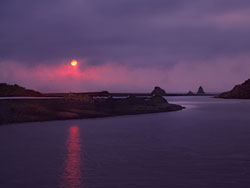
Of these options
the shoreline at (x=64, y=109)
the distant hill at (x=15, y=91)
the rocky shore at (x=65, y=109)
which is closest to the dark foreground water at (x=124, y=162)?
the shoreline at (x=64, y=109)

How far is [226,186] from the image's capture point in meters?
11.0

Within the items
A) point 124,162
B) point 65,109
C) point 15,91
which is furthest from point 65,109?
point 15,91

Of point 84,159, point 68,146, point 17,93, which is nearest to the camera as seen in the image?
point 84,159

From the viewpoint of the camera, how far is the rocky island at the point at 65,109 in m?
38.4

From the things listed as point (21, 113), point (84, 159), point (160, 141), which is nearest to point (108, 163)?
point (84, 159)

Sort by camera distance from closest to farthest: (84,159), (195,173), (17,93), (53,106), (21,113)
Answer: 1. (195,173)
2. (84,159)
3. (21,113)
4. (53,106)
5. (17,93)

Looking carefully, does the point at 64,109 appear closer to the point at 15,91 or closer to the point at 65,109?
the point at 65,109

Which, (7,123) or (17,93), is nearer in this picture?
(7,123)

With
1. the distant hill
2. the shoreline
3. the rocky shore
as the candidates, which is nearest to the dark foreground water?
the shoreline

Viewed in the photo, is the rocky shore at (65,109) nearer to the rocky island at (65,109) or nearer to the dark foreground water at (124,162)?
the rocky island at (65,109)

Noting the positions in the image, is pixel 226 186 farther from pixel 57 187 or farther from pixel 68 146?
pixel 68 146

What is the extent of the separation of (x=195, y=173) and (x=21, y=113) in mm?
30893

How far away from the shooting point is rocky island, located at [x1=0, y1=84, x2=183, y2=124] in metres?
38.4

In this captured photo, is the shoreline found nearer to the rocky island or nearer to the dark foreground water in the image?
the rocky island
